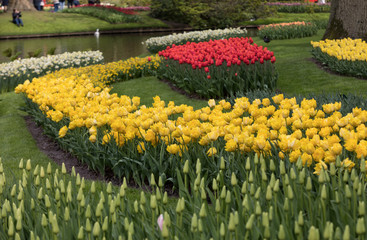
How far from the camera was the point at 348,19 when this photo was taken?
1369cm

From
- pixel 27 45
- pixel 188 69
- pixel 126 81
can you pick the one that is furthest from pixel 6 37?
pixel 188 69

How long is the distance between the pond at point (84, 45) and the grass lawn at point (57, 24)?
6.45 feet

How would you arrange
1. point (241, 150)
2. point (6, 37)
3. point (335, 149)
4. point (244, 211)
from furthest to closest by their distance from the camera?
point (6, 37), point (241, 150), point (335, 149), point (244, 211)

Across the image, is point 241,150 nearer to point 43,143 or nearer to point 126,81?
point 43,143

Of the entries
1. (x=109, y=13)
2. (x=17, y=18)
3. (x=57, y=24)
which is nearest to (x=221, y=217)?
(x=17, y=18)

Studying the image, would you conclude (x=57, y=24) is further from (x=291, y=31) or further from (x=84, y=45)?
(x=291, y=31)

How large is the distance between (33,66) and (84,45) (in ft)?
45.2

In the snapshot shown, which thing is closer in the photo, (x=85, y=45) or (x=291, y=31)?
(x=291, y=31)

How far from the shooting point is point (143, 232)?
2676mm

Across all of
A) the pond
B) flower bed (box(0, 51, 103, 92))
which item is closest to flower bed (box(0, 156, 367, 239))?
flower bed (box(0, 51, 103, 92))

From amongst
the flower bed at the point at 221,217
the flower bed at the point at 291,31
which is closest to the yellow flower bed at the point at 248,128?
the flower bed at the point at 221,217

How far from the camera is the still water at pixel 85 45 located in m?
22.8

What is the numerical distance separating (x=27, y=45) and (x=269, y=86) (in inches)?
821

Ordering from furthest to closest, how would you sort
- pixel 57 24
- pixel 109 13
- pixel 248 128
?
pixel 109 13 → pixel 57 24 → pixel 248 128
